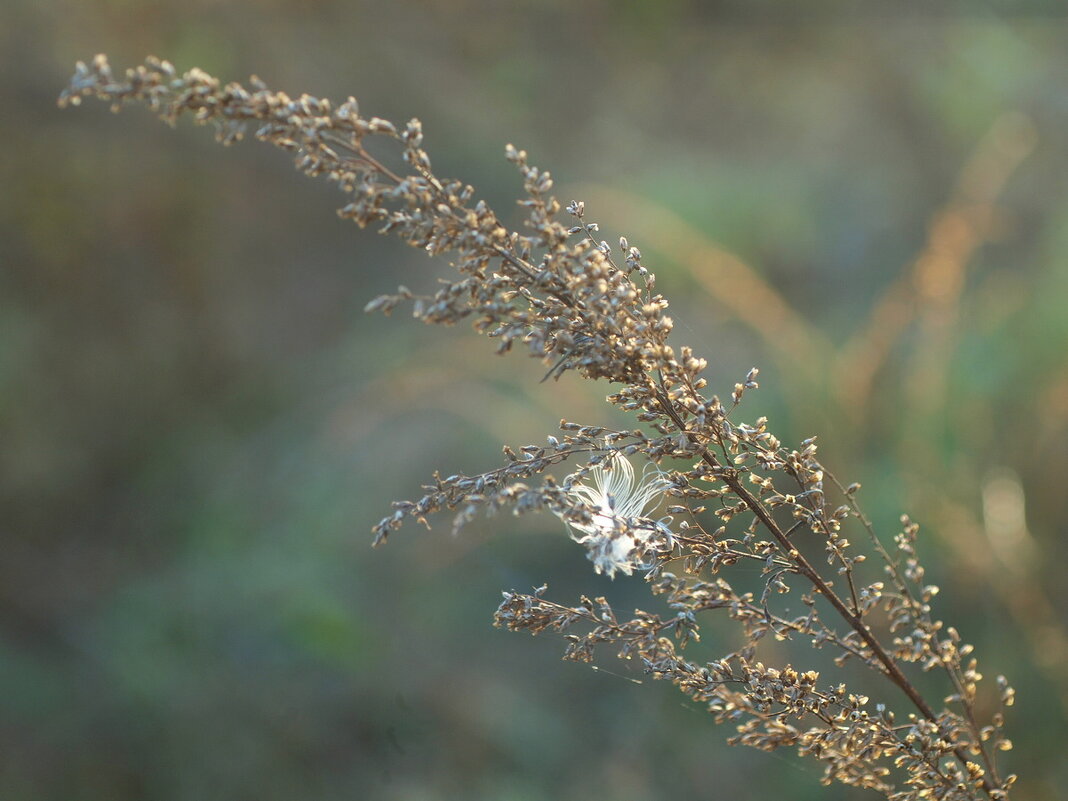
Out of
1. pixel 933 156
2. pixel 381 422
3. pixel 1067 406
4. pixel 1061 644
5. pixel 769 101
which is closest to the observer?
pixel 1061 644

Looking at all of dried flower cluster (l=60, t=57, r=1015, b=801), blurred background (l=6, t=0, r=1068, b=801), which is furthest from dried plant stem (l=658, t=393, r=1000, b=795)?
blurred background (l=6, t=0, r=1068, b=801)

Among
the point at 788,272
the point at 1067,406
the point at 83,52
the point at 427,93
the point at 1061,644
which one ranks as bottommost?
the point at 1061,644

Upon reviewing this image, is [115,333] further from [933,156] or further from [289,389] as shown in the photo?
[933,156]

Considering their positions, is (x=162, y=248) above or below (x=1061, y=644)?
above

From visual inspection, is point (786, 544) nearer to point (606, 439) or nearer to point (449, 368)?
point (606, 439)

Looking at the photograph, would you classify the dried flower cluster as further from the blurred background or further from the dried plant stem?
the blurred background

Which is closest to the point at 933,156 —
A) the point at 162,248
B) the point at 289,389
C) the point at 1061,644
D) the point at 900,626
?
the point at 1061,644

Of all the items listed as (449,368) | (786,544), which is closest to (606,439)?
(786,544)

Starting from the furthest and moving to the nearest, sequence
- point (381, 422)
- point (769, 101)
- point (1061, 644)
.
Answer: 1. point (769, 101)
2. point (381, 422)
3. point (1061, 644)
